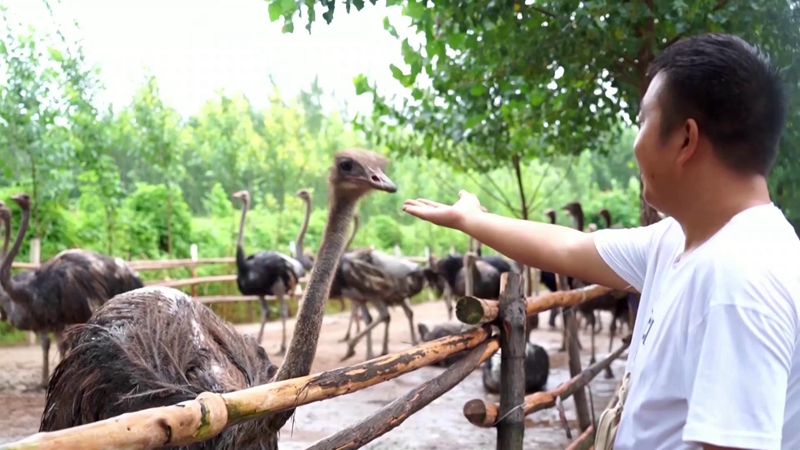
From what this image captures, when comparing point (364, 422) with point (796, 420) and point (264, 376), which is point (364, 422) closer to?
point (264, 376)

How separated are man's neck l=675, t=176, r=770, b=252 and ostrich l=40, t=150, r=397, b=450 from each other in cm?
130

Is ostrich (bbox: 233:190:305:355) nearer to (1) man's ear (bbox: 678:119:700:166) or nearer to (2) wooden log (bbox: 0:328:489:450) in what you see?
(2) wooden log (bbox: 0:328:489:450)

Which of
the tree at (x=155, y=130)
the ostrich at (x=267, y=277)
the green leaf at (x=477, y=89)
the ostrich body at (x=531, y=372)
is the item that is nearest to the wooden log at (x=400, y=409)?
the green leaf at (x=477, y=89)

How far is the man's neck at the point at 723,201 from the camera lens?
1056 millimetres

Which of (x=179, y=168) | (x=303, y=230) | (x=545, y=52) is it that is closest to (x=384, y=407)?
(x=545, y=52)

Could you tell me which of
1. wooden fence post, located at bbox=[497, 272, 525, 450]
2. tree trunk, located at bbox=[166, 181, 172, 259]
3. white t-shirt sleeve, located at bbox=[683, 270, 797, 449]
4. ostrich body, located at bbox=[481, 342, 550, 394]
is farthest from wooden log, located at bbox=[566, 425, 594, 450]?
tree trunk, located at bbox=[166, 181, 172, 259]

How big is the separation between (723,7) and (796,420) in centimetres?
295

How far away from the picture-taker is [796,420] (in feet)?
3.31

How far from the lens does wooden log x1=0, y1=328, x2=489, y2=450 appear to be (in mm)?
1062

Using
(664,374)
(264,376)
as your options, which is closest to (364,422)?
(264,376)

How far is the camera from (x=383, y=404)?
562cm

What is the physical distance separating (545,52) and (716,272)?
308cm

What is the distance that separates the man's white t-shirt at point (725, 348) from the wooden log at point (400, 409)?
0.94 m

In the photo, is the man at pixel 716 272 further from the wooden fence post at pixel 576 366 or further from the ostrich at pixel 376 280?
the ostrich at pixel 376 280
